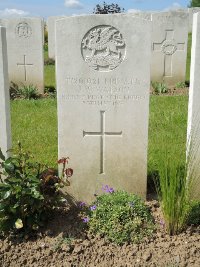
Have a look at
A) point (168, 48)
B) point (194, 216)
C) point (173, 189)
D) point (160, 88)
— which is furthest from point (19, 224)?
point (168, 48)

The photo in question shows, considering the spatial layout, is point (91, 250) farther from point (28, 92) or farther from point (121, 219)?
point (28, 92)

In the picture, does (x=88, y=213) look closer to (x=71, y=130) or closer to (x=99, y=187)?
(x=99, y=187)

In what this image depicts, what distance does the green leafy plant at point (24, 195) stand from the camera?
3.05 meters

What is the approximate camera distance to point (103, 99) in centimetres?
358

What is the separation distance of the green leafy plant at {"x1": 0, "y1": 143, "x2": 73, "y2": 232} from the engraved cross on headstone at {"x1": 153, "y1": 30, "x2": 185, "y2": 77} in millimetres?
6709

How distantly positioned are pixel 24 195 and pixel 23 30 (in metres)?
6.19

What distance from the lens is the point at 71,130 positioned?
3.64 metres

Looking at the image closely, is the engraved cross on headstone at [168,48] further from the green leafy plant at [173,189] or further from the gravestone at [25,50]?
the green leafy plant at [173,189]

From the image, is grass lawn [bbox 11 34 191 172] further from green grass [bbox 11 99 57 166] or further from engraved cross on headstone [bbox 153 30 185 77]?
engraved cross on headstone [bbox 153 30 185 77]

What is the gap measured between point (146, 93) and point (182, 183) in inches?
36.5

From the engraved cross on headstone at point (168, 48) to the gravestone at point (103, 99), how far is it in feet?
20.3

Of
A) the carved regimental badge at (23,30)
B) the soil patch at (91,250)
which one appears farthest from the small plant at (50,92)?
the soil patch at (91,250)

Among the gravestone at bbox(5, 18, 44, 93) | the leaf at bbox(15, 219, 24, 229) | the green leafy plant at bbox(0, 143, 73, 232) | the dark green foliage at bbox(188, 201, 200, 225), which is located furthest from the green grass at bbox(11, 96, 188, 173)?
the leaf at bbox(15, 219, 24, 229)

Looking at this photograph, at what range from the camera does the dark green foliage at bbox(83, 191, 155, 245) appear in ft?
10.3
